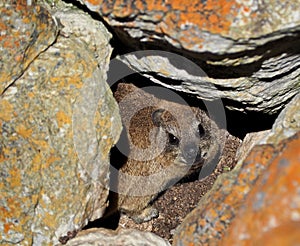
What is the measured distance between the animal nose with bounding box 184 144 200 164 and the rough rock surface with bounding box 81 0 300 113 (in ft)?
2.71

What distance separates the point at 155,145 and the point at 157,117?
0.29 m

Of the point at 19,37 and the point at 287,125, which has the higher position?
the point at 19,37

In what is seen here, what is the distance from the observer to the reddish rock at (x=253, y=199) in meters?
2.16

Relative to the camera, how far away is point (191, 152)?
14.9 ft

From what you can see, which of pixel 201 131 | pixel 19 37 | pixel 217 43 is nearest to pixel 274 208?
pixel 217 43

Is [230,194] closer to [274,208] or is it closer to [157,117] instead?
[274,208]

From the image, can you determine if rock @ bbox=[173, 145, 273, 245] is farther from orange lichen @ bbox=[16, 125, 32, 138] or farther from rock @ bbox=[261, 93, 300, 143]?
orange lichen @ bbox=[16, 125, 32, 138]

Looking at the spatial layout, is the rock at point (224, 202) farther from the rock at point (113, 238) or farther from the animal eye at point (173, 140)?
the animal eye at point (173, 140)

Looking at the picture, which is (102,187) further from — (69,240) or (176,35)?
(176,35)

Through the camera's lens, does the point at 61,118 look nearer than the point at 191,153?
Yes

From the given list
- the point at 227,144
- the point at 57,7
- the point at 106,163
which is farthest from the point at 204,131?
the point at 57,7

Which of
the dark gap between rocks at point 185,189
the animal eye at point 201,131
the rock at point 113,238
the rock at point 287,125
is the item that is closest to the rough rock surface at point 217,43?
the rock at point 287,125

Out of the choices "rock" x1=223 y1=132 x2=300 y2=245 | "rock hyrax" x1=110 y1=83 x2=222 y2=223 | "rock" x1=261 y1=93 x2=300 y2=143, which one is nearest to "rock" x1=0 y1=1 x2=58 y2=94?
"rock hyrax" x1=110 y1=83 x2=222 y2=223

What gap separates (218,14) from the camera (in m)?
2.74
